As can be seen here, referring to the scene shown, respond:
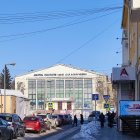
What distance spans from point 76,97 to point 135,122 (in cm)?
12203

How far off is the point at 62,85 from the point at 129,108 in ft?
407

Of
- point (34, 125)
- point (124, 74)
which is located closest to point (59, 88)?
point (34, 125)

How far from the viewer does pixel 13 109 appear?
218ft

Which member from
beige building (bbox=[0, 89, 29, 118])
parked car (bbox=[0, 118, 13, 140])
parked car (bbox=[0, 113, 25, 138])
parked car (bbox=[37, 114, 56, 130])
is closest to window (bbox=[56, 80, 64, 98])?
beige building (bbox=[0, 89, 29, 118])

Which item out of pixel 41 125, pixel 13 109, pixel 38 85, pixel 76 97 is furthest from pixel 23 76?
pixel 41 125

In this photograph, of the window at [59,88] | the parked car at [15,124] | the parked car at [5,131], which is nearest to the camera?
the parked car at [5,131]

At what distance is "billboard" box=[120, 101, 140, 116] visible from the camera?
28.0 m

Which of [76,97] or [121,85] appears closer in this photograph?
[121,85]

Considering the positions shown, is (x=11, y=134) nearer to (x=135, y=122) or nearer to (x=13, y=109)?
(x=135, y=122)

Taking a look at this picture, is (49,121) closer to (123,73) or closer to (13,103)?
(13,103)

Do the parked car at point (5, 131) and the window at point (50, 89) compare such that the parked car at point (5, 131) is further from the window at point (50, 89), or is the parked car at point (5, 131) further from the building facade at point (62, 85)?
the window at point (50, 89)

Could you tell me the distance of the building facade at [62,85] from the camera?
148500 millimetres

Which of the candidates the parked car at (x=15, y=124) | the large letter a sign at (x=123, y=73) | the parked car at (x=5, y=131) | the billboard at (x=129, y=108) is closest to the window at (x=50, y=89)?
the parked car at (x=15, y=124)

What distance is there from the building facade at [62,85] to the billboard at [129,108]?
117 metres
